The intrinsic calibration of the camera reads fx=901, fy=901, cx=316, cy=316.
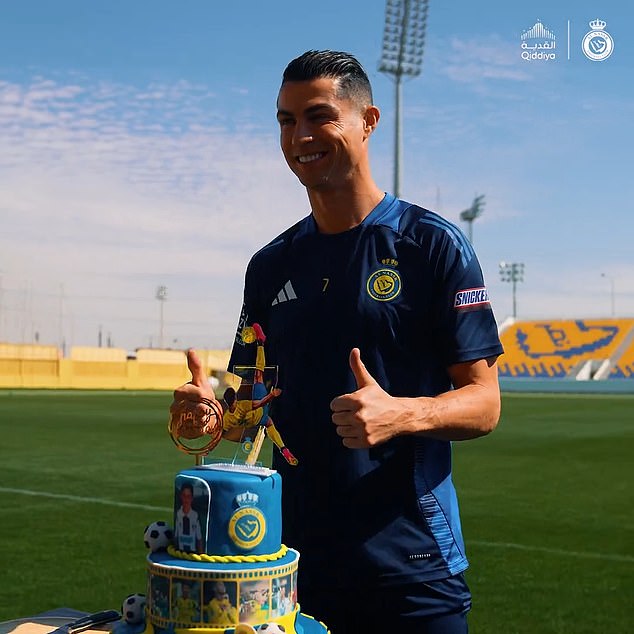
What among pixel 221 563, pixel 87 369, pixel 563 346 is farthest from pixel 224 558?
pixel 563 346

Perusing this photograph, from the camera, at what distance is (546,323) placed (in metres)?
73.7

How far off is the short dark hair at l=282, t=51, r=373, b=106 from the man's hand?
2.57 feet

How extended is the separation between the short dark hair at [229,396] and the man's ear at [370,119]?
0.77 m

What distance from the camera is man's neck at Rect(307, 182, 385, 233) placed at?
2.38 m

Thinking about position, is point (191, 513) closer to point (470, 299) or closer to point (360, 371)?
point (360, 371)

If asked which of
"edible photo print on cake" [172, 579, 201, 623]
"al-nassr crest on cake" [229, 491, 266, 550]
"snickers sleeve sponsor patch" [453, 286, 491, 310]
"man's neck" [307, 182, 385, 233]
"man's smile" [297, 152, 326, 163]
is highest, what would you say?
"man's smile" [297, 152, 326, 163]

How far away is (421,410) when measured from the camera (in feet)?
6.45

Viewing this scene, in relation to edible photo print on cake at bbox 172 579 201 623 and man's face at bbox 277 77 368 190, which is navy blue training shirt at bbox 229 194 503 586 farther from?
edible photo print on cake at bbox 172 579 201 623

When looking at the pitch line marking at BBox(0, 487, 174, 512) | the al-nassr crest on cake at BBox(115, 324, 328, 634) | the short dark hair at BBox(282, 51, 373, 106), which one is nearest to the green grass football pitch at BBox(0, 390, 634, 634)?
the pitch line marking at BBox(0, 487, 174, 512)

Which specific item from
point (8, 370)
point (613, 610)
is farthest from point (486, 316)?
point (8, 370)

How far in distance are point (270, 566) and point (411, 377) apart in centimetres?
74

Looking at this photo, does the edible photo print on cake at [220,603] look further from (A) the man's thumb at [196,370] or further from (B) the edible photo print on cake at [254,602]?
(A) the man's thumb at [196,370]

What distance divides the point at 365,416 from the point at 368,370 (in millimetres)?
522

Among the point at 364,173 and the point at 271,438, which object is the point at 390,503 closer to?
the point at 271,438
